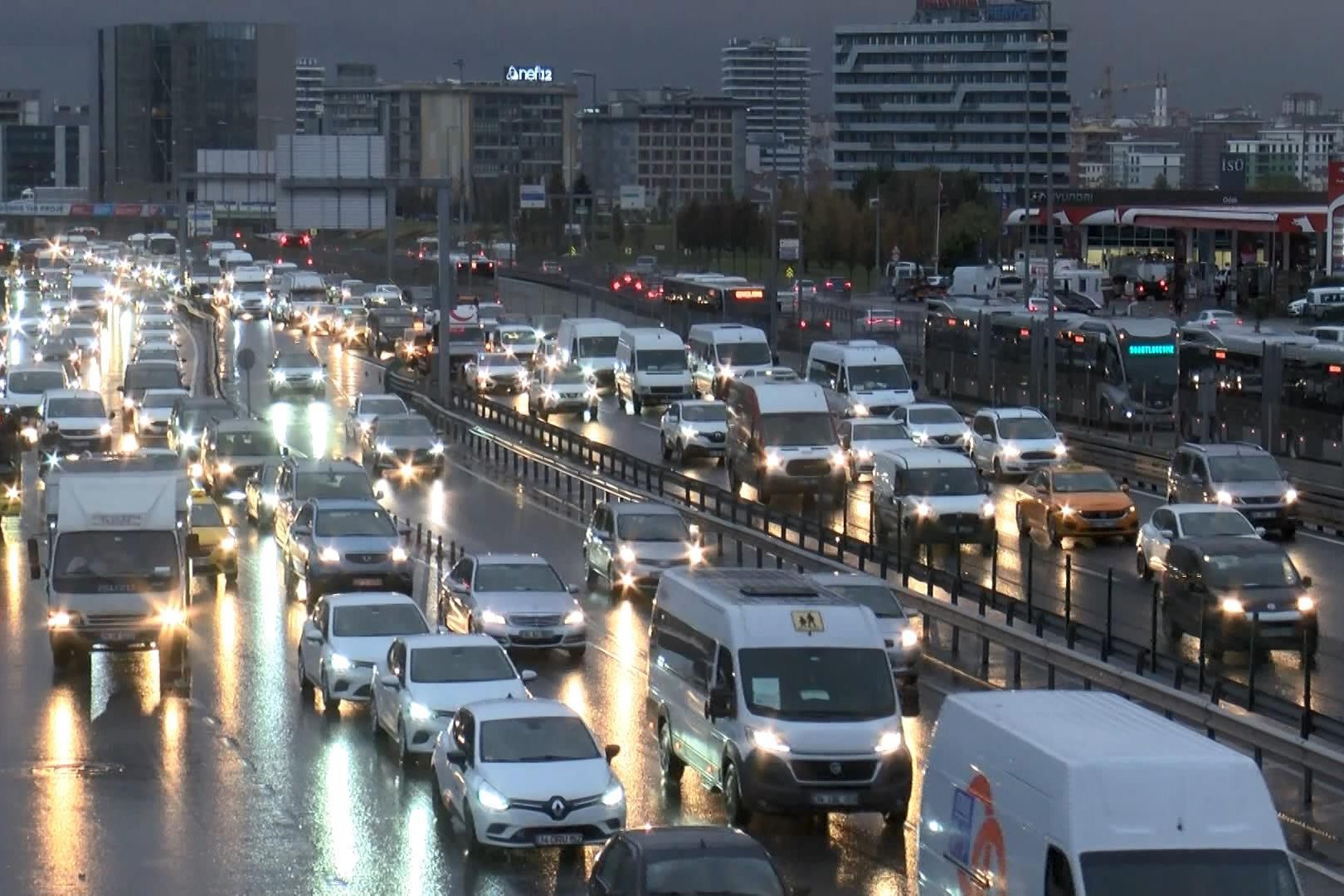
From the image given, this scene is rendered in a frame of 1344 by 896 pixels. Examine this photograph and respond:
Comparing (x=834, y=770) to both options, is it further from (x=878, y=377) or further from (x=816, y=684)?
(x=878, y=377)

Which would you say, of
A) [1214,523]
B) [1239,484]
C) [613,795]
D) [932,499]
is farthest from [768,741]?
[1239,484]

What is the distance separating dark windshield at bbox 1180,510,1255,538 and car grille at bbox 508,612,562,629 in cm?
941

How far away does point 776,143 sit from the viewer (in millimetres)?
74125

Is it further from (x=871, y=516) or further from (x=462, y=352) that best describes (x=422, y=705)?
(x=462, y=352)

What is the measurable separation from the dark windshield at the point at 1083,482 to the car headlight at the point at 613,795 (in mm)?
20171

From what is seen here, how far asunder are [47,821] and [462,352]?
54003 mm

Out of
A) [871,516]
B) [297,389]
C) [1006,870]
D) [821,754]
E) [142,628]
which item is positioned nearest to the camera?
[1006,870]

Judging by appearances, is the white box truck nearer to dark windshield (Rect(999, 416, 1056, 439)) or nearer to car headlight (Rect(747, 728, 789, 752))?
car headlight (Rect(747, 728, 789, 752))

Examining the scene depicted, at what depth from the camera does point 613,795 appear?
59.8ft

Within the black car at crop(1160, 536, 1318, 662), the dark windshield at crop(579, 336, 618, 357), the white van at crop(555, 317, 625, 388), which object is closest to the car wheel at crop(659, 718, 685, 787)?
the black car at crop(1160, 536, 1318, 662)

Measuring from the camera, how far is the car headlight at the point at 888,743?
1867cm

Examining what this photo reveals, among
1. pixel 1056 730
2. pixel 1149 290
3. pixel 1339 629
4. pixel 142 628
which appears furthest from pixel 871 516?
pixel 1149 290

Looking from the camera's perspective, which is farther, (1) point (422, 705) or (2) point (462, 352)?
(2) point (462, 352)

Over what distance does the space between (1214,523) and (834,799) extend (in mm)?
15118
